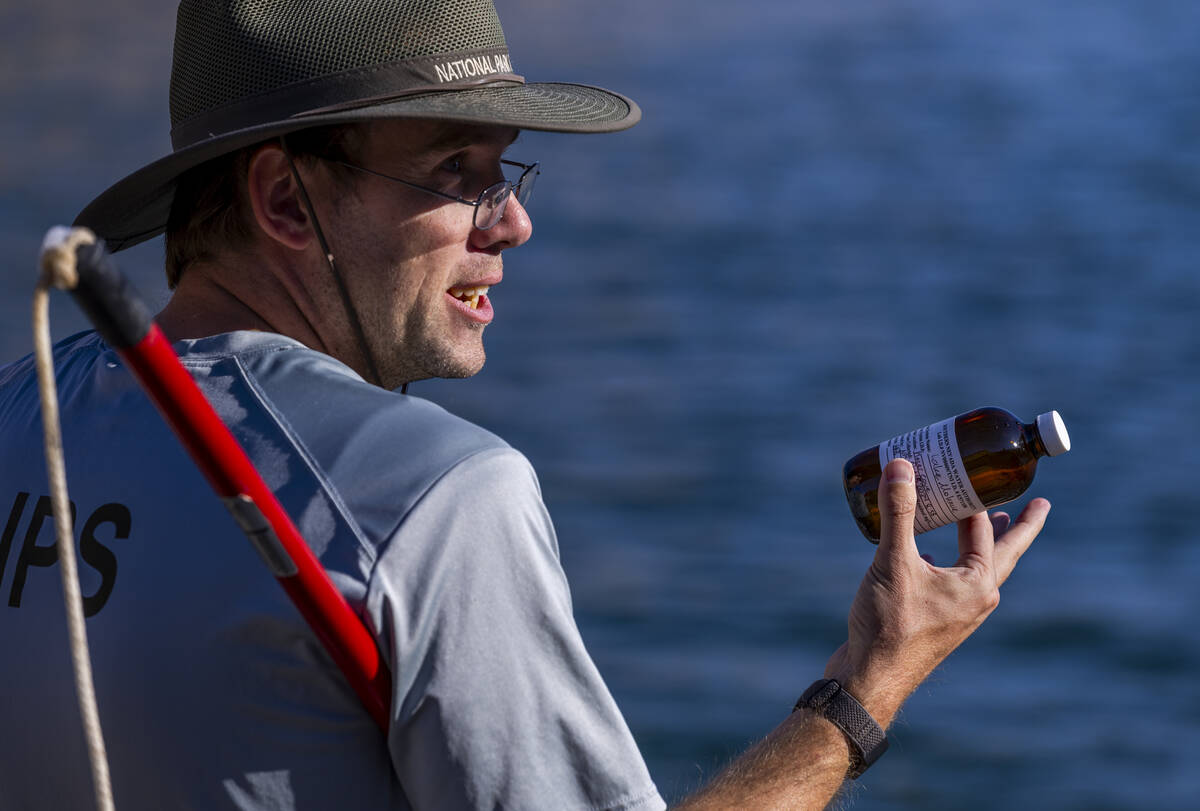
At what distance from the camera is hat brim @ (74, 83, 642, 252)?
2049mm

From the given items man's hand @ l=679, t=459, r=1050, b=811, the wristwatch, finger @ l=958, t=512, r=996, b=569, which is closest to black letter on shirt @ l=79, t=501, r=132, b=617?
man's hand @ l=679, t=459, r=1050, b=811

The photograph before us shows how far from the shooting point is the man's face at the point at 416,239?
2.19 metres

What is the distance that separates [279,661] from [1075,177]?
11308mm

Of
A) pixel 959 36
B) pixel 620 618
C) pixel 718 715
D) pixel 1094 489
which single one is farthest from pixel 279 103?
pixel 959 36

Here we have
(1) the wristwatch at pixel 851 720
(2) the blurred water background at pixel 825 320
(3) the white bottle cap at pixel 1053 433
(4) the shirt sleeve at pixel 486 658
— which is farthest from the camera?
(2) the blurred water background at pixel 825 320

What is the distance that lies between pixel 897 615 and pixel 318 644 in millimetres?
1014

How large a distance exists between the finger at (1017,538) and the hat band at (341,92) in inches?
45.0

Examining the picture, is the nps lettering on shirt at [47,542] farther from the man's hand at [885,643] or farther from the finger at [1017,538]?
the finger at [1017,538]

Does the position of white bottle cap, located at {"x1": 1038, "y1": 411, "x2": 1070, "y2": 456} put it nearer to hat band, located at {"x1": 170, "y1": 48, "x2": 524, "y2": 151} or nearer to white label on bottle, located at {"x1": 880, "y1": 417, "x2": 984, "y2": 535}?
white label on bottle, located at {"x1": 880, "y1": 417, "x2": 984, "y2": 535}

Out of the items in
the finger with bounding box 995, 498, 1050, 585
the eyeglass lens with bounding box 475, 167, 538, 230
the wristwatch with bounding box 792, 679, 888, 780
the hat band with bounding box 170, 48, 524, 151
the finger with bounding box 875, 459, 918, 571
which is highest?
the hat band with bounding box 170, 48, 524, 151

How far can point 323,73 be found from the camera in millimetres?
2092

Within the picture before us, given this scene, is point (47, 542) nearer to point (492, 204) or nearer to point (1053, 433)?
point (492, 204)

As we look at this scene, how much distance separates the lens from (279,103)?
2.11 m

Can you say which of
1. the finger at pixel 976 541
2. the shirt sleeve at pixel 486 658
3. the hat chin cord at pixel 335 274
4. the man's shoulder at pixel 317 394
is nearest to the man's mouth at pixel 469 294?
the hat chin cord at pixel 335 274
